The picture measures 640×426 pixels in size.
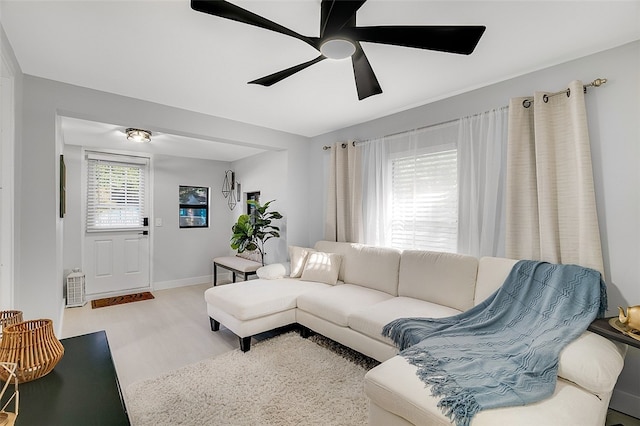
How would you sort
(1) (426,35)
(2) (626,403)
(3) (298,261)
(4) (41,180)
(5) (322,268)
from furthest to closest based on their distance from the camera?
(3) (298,261), (5) (322,268), (4) (41,180), (2) (626,403), (1) (426,35)

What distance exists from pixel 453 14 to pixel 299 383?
2.61 m

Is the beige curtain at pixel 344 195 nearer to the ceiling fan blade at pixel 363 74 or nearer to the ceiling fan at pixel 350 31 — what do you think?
the ceiling fan blade at pixel 363 74

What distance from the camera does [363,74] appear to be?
6.04 feet

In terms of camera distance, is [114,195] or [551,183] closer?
[551,183]

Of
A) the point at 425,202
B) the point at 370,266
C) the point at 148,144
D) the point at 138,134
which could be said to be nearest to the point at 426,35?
the point at 425,202

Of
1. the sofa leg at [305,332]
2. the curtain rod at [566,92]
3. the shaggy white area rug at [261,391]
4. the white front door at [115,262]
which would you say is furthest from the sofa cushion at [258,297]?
the white front door at [115,262]

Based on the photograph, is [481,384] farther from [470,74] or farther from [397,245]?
[470,74]

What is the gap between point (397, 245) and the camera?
3.33m

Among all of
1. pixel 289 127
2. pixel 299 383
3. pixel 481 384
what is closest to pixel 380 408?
pixel 481 384

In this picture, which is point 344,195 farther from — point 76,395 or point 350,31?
Answer: point 76,395

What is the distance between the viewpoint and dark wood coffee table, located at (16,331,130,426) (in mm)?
1028

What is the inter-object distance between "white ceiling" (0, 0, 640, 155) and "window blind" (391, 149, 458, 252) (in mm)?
652

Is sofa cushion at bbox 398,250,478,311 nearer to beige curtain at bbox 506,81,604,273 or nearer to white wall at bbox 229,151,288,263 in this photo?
beige curtain at bbox 506,81,604,273

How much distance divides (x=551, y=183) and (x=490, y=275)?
811 mm
